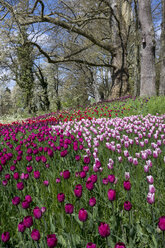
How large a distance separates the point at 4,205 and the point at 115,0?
13.8 metres

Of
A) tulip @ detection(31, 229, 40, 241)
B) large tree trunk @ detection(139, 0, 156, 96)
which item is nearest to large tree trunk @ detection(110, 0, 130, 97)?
large tree trunk @ detection(139, 0, 156, 96)

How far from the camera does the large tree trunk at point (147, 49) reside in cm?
945

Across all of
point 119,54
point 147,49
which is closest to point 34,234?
point 147,49

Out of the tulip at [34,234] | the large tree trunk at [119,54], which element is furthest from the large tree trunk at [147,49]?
the tulip at [34,234]

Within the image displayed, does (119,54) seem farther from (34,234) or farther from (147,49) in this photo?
(34,234)

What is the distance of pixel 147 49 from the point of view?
31.3 ft

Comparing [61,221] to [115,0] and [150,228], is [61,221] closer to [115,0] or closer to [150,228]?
[150,228]

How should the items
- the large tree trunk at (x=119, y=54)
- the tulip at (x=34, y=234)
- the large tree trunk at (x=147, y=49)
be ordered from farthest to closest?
the large tree trunk at (x=119, y=54), the large tree trunk at (x=147, y=49), the tulip at (x=34, y=234)

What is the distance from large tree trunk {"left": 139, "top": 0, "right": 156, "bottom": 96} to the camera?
9.45m

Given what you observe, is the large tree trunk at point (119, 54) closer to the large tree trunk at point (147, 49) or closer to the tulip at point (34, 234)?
the large tree trunk at point (147, 49)

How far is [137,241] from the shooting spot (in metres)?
1.39

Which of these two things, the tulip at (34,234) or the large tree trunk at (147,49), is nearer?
the tulip at (34,234)

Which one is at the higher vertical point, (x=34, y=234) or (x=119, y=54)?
(x=119, y=54)

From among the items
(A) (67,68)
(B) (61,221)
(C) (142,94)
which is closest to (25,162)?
(B) (61,221)
